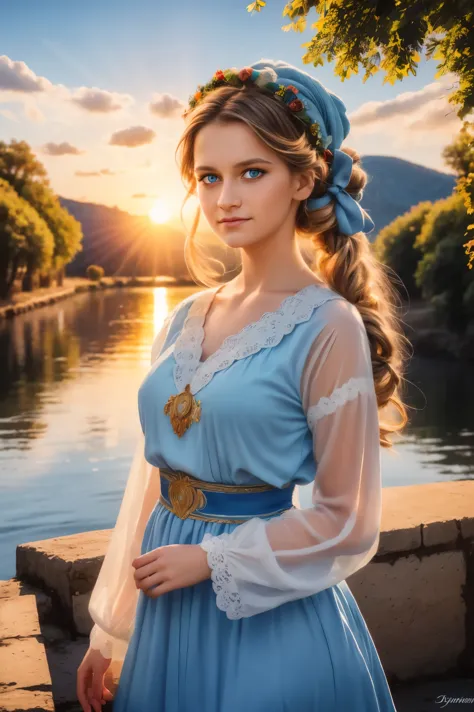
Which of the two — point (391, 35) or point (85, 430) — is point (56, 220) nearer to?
point (85, 430)

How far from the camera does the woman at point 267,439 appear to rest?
5.51 feet

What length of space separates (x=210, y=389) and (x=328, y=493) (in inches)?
11.8

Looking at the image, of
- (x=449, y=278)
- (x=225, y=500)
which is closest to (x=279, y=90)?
(x=225, y=500)

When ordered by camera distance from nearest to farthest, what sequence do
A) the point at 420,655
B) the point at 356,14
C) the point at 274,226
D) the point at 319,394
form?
the point at 319,394, the point at 274,226, the point at 356,14, the point at 420,655

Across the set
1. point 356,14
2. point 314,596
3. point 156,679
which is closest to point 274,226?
point 314,596

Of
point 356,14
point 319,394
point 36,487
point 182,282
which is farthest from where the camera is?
point 182,282

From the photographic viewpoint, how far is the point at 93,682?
76.1 inches

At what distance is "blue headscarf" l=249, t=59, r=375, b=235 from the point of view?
1851 mm

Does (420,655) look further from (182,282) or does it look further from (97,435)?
(182,282)

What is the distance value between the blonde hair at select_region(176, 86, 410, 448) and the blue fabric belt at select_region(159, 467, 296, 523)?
1.10 ft

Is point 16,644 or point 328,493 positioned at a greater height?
point 328,493

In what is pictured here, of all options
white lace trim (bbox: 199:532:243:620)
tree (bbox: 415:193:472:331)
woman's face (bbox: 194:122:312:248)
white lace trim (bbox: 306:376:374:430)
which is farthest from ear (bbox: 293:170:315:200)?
tree (bbox: 415:193:472:331)

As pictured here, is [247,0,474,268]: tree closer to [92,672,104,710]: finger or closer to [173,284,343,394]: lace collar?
[173,284,343,394]: lace collar

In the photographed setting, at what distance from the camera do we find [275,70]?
186 cm
